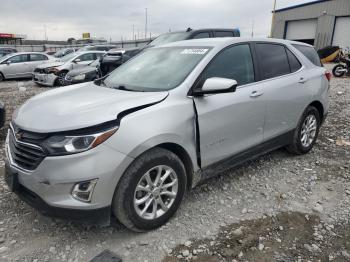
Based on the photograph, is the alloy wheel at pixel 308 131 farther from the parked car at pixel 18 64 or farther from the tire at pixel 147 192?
the parked car at pixel 18 64

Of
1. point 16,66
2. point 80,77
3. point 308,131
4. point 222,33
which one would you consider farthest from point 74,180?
point 16,66

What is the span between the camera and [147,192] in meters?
2.86

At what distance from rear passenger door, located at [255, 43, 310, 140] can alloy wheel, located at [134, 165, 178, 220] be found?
158 centimetres

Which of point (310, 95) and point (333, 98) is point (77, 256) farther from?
point (333, 98)

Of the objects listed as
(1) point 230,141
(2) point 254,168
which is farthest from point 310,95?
(1) point 230,141

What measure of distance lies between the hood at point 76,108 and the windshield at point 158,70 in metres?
0.23

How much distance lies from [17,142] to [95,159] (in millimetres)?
796

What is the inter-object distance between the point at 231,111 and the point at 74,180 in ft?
5.78

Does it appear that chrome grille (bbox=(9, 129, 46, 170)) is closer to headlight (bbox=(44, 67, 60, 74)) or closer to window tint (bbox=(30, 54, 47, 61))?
headlight (bbox=(44, 67, 60, 74))

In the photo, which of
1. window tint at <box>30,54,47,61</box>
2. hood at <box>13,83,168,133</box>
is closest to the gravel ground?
hood at <box>13,83,168,133</box>

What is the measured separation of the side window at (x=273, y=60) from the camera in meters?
3.95

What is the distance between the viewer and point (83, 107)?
2.77 m

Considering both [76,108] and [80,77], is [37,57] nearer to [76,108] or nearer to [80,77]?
[80,77]

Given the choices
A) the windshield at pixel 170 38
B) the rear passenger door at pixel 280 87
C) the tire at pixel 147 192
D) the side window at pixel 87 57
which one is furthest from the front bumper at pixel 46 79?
the tire at pixel 147 192
